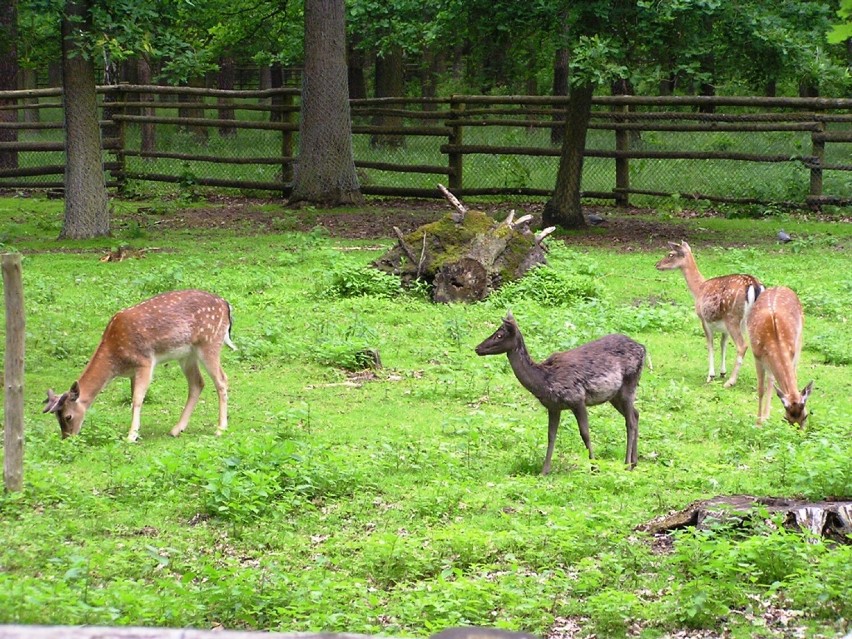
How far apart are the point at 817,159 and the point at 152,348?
16.0 m

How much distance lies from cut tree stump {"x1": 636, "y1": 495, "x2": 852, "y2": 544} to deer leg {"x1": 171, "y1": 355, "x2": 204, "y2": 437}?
4.23m

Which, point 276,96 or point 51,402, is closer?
point 51,402

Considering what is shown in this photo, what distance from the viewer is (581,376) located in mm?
8711

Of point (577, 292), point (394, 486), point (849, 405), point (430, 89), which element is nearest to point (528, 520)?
point (394, 486)

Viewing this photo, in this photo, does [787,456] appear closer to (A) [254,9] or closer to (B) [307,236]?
(B) [307,236]

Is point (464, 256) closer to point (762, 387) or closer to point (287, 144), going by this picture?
point (762, 387)

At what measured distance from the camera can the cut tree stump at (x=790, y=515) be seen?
686cm

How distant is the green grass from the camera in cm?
609

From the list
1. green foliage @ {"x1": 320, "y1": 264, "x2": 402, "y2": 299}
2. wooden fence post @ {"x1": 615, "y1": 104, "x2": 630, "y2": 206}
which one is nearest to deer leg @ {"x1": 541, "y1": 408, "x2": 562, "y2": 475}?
green foliage @ {"x1": 320, "y1": 264, "x2": 402, "y2": 299}

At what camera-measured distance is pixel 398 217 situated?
22.1 m

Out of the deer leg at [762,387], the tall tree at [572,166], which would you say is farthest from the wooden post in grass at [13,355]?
the tall tree at [572,166]

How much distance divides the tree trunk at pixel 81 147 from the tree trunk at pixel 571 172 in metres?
7.48

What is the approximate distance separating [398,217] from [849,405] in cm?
1242

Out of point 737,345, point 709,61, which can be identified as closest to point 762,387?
point 737,345
